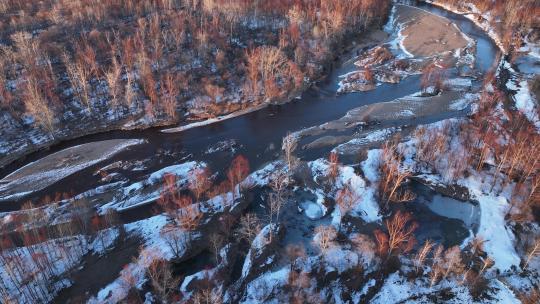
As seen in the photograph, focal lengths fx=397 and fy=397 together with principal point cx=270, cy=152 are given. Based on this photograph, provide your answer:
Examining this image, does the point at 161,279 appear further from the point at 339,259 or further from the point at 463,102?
the point at 463,102

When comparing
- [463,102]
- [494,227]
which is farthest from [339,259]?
[463,102]

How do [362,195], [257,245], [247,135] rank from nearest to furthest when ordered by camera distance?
[257,245], [362,195], [247,135]

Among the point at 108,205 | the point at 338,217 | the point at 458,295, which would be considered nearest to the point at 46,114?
the point at 108,205

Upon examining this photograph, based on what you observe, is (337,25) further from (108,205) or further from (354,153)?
(108,205)

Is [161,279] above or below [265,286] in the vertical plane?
above

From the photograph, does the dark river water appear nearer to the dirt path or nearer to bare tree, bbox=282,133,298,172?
bare tree, bbox=282,133,298,172

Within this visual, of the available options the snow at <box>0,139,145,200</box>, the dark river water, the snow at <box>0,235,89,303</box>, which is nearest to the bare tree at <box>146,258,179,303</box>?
the snow at <box>0,235,89,303</box>

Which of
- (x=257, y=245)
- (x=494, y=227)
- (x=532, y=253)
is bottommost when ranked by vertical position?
(x=257, y=245)

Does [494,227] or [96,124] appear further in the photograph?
[96,124]

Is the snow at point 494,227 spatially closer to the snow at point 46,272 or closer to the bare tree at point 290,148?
the bare tree at point 290,148

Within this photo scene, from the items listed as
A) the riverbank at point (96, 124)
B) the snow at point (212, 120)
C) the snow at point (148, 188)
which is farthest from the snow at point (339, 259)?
the riverbank at point (96, 124)
